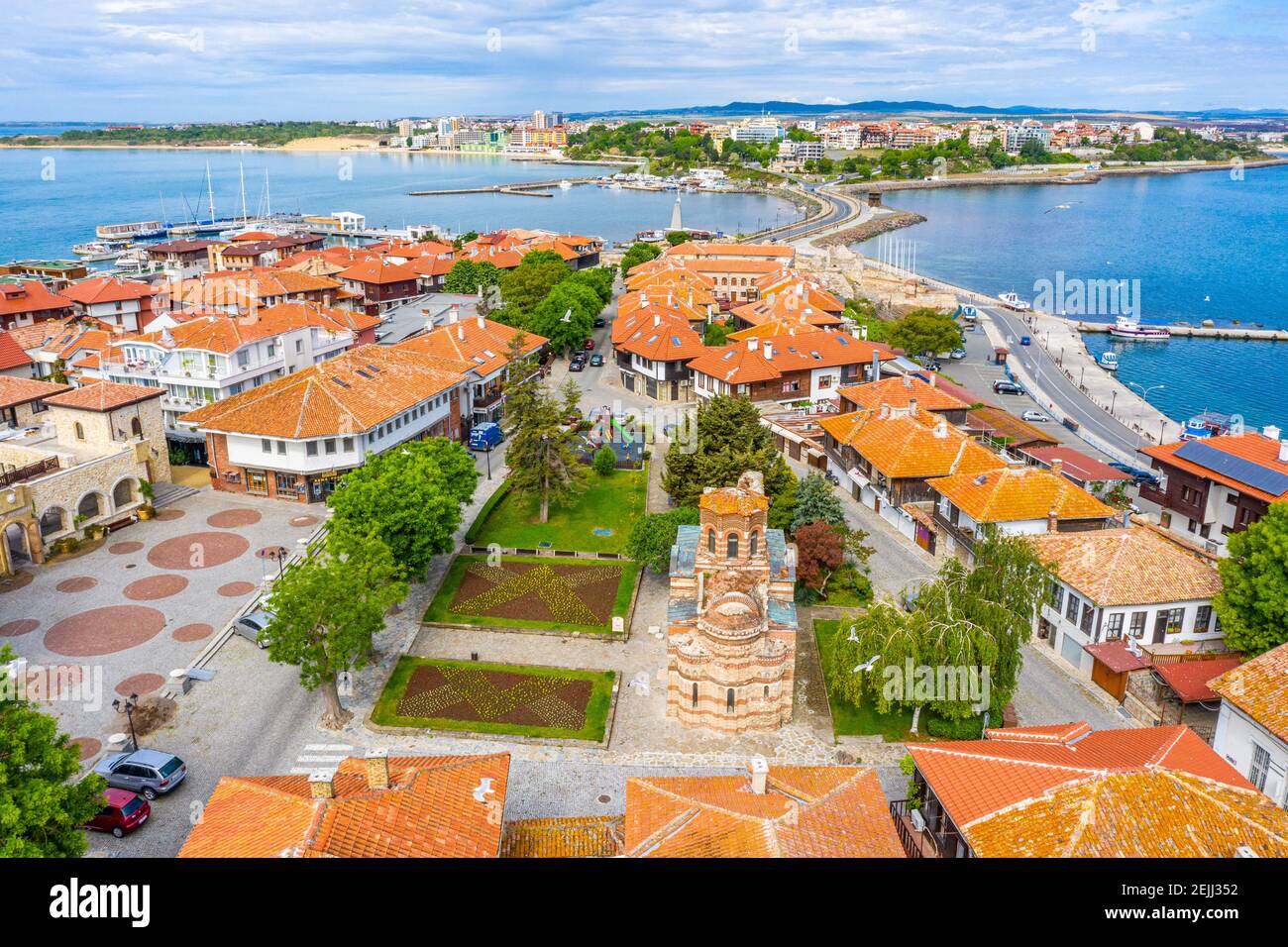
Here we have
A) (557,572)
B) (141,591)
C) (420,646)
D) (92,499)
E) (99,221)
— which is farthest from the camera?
(99,221)

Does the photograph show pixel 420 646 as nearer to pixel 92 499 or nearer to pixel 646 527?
pixel 646 527

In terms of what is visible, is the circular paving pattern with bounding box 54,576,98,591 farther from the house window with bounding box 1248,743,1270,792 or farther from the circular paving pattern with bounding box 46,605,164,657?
the house window with bounding box 1248,743,1270,792

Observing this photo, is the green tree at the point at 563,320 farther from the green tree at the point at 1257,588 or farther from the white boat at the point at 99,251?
the white boat at the point at 99,251

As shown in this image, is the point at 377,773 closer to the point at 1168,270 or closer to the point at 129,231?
the point at 1168,270

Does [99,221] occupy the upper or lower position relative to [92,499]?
upper
